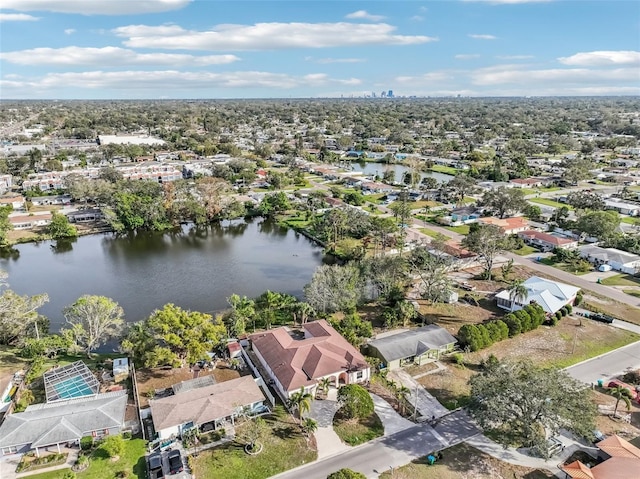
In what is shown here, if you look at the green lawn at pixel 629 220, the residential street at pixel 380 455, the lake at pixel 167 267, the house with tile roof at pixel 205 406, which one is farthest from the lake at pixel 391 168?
the residential street at pixel 380 455

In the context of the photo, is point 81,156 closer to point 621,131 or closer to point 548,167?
point 548,167

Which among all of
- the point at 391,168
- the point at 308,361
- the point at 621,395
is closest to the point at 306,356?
the point at 308,361

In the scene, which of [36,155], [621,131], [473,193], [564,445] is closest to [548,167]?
[473,193]

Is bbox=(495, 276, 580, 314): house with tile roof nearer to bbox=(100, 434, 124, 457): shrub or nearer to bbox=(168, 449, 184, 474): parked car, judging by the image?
bbox=(168, 449, 184, 474): parked car

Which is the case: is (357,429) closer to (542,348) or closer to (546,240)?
(542,348)

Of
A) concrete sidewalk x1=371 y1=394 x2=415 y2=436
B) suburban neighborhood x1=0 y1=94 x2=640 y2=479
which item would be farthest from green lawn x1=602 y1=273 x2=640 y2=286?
concrete sidewalk x1=371 y1=394 x2=415 y2=436

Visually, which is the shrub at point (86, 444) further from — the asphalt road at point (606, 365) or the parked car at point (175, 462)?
the asphalt road at point (606, 365)
